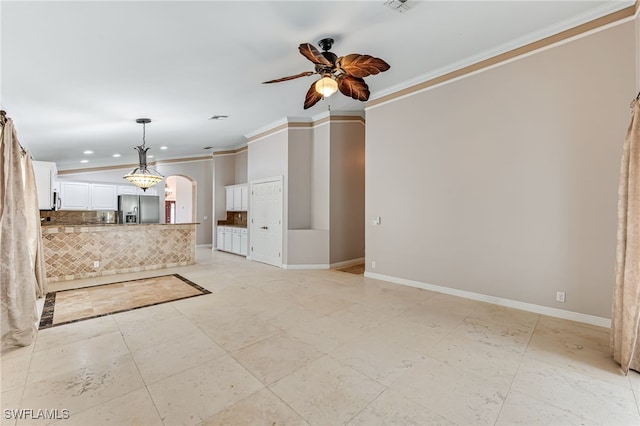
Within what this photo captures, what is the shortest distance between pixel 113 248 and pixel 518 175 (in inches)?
280

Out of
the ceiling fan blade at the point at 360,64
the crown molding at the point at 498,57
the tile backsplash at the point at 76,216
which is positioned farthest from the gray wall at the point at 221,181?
the ceiling fan blade at the point at 360,64

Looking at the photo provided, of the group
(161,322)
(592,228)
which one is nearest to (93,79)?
(161,322)

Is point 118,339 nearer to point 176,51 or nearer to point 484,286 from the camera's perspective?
point 176,51

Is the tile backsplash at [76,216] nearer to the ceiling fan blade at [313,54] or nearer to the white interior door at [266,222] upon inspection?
the white interior door at [266,222]

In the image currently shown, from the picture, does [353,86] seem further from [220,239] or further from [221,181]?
[220,239]

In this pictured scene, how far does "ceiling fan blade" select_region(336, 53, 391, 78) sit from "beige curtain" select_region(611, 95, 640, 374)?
2.15 meters

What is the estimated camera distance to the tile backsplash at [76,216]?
7574 millimetres

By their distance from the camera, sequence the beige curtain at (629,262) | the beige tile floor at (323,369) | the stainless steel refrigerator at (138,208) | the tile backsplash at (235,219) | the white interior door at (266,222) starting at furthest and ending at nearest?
the stainless steel refrigerator at (138,208)
the tile backsplash at (235,219)
the white interior door at (266,222)
the beige curtain at (629,262)
the beige tile floor at (323,369)

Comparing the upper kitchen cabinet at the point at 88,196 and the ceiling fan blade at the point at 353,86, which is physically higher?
the ceiling fan blade at the point at 353,86

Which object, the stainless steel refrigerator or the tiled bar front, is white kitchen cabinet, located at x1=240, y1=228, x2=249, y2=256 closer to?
the tiled bar front

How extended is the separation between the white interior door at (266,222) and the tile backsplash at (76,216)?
476 cm

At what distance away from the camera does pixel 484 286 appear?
378cm

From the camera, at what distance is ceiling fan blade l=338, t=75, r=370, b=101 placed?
3.12 m

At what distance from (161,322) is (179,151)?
280 inches
